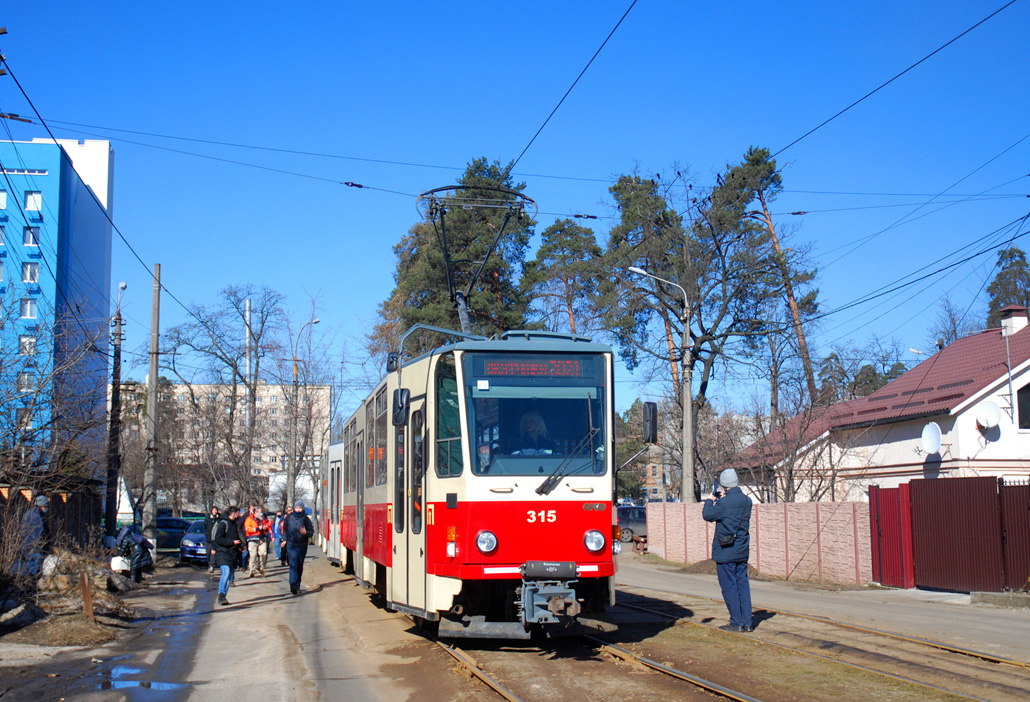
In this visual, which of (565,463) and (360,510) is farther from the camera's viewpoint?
(360,510)

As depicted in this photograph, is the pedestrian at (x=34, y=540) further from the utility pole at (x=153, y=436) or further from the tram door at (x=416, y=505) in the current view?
the utility pole at (x=153, y=436)

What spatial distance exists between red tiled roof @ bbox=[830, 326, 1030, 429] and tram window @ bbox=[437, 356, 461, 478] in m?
17.9

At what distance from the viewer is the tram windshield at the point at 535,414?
952 cm

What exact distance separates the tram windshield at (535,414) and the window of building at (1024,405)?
1839 cm

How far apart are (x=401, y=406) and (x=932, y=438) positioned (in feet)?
55.1

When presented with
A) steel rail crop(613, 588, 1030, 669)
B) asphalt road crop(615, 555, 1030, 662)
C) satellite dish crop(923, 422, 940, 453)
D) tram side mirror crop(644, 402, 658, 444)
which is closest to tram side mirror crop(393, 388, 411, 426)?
tram side mirror crop(644, 402, 658, 444)

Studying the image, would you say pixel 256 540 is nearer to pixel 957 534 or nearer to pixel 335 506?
pixel 335 506

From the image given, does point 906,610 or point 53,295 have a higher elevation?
point 53,295

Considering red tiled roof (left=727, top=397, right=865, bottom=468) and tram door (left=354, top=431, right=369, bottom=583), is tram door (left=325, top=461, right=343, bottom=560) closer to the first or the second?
tram door (left=354, top=431, right=369, bottom=583)

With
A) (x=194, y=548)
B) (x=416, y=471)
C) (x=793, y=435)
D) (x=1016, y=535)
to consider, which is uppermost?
(x=793, y=435)

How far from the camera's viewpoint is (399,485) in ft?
36.1

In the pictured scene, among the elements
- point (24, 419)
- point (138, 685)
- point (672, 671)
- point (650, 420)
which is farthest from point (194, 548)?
point (672, 671)

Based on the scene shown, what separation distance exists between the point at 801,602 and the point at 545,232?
3362 cm

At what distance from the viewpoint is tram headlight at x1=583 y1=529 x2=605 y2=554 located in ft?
31.0
